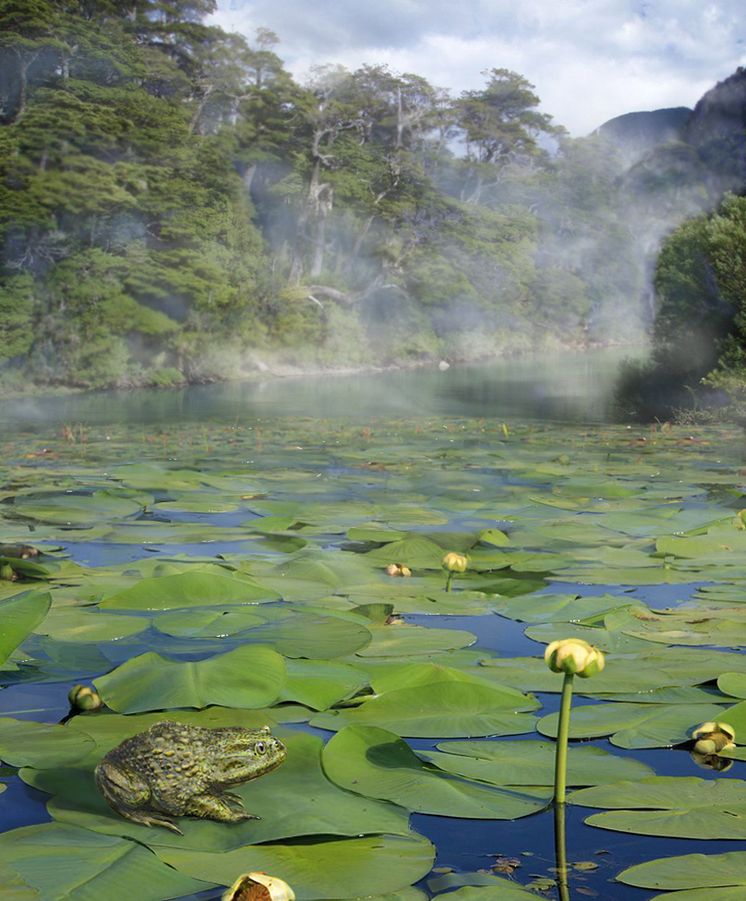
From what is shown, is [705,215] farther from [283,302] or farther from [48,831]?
[283,302]

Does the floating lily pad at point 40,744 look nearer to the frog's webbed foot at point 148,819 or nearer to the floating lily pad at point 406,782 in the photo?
the frog's webbed foot at point 148,819

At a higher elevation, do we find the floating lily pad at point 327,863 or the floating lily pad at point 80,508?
the floating lily pad at point 80,508

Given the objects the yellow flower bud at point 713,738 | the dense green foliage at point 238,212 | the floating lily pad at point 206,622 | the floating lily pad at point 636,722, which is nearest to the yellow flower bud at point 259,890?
the floating lily pad at point 636,722

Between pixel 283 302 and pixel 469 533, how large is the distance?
16786 mm

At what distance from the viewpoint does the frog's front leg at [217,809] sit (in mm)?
1214

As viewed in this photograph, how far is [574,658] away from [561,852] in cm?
26

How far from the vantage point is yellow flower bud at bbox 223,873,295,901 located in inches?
34.3

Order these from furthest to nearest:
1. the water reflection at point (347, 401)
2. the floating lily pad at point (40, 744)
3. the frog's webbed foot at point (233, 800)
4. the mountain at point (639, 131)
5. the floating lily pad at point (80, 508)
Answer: the mountain at point (639, 131) < the water reflection at point (347, 401) < the floating lily pad at point (80, 508) < the floating lily pad at point (40, 744) < the frog's webbed foot at point (233, 800)

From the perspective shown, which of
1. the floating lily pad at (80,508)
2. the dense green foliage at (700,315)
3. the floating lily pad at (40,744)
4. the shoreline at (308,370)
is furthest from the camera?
the shoreline at (308,370)

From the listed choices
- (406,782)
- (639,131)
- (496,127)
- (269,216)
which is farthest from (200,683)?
(639,131)

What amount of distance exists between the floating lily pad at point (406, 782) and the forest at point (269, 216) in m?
6.73

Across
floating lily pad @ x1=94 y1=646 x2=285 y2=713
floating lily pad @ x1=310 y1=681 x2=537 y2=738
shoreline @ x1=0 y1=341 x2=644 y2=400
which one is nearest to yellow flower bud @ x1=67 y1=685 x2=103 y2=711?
floating lily pad @ x1=94 y1=646 x2=285 y2=713

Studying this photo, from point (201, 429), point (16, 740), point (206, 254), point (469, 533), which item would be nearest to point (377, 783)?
point (16, 740)

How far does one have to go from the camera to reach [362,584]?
8.03 ft
